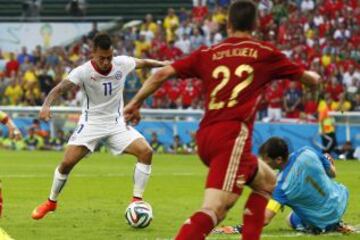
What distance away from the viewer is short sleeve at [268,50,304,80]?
8555 millimetres

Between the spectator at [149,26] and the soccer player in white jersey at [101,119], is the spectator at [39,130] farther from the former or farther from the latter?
the soccer player in white jersey at [101,119]

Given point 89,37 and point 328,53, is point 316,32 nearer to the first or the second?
point 328,53

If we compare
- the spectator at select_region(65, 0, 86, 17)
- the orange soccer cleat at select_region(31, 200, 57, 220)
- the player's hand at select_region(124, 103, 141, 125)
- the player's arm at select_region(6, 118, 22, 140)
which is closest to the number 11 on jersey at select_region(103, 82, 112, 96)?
the orange soccer cleat at select_region(31, 200, 57, 220)

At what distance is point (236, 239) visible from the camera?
1149 centimetres

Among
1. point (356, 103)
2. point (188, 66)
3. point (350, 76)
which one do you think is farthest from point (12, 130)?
point (350, 76)

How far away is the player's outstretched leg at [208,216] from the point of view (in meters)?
8.16

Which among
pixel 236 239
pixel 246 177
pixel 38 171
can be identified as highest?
pixel 246 177

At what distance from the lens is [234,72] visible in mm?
8430

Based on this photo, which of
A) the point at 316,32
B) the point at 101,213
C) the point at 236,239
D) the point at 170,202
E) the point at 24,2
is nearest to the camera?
the point at 236,239

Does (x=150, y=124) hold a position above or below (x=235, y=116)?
below

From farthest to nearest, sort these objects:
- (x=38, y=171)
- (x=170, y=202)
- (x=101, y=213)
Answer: (x=38, y=171) < (x=170, y=202) < (x=101, y=213)

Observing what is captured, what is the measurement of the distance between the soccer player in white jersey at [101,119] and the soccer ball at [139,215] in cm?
39

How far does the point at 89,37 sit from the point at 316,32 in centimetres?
1043

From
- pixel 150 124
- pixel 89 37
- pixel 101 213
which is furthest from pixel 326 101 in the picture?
pixel 101 213
